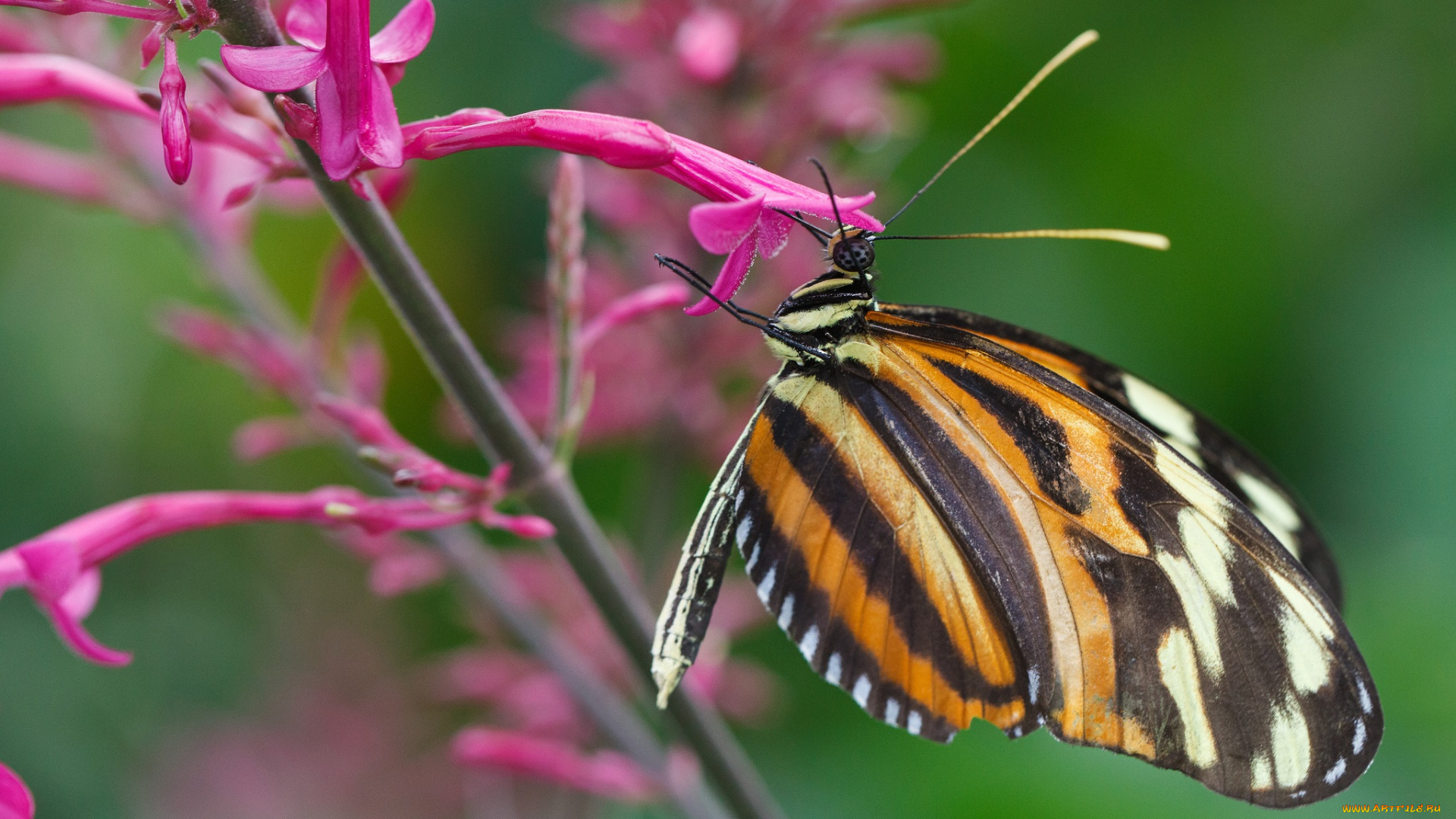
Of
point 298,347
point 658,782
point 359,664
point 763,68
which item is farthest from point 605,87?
point 359,664

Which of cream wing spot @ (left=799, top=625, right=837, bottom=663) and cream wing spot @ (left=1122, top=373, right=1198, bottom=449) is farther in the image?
cream wing spot @ (left=1122, top=373, right=1198, bottom=449)

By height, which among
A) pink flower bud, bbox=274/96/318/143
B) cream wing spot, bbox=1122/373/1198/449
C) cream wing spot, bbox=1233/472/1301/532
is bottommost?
pink flower bud, bbox=274/96/318/143

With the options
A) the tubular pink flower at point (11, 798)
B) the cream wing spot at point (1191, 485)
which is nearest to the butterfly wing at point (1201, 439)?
the cream wing spot at point (1191, 485)

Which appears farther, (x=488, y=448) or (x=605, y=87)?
(x=605, y=87)

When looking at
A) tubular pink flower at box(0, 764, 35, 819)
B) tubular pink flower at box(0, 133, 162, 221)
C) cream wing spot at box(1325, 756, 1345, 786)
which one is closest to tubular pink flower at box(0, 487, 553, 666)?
tubular pink flower at box(0, 764, 35, 819)

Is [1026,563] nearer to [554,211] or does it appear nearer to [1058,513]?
[1058,513]

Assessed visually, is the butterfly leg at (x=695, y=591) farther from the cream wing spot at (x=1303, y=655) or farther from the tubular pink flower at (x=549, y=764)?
the cream wing spot at (x=1303, y=655)

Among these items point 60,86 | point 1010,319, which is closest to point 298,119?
point 60,86

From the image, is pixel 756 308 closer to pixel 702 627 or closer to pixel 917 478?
pixel 917 478

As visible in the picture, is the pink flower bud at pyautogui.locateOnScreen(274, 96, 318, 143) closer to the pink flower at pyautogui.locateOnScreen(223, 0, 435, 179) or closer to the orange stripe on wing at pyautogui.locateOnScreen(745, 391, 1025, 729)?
the pink flower at pyautogui.locateOnScreen(223, 0, 435, 179)
